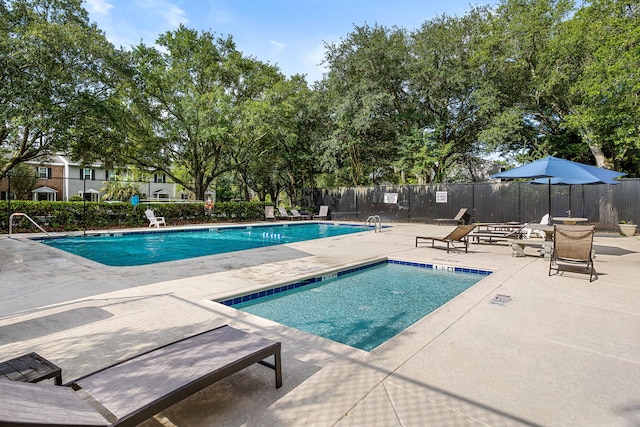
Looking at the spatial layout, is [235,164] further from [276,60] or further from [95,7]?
[95,7]

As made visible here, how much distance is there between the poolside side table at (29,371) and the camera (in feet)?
5.26

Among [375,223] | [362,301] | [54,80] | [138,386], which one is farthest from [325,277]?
[54,80]

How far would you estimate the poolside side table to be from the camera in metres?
1.60

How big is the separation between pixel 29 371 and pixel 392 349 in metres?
2.16

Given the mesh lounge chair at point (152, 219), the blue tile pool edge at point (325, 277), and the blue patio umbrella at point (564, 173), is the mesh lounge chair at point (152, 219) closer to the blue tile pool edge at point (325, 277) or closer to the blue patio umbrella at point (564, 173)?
the blue tile pool edge at point (325, 277)

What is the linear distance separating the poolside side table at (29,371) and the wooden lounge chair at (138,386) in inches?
7.6

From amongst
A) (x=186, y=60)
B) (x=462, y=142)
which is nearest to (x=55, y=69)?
(x=186, y=60)

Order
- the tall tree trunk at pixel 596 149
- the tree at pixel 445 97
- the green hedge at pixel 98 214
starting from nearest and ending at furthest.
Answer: the green hedge at pixel 98 214 < the tall tree trunk at pixel 596 149 < the tree at pixel 445 97

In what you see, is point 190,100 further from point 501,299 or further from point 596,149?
point 596,149

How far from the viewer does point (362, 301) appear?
15.0ft

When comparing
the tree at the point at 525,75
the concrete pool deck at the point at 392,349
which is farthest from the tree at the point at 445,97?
the concrete pool deck at the point at 392,349

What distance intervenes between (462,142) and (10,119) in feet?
65.5

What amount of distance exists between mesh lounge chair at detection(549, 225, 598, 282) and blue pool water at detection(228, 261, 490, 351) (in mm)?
1088

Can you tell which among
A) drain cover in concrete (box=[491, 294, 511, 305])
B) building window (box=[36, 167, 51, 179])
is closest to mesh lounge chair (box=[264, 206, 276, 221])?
drain cover in concrete (box=[491, 294, 511, 305])
